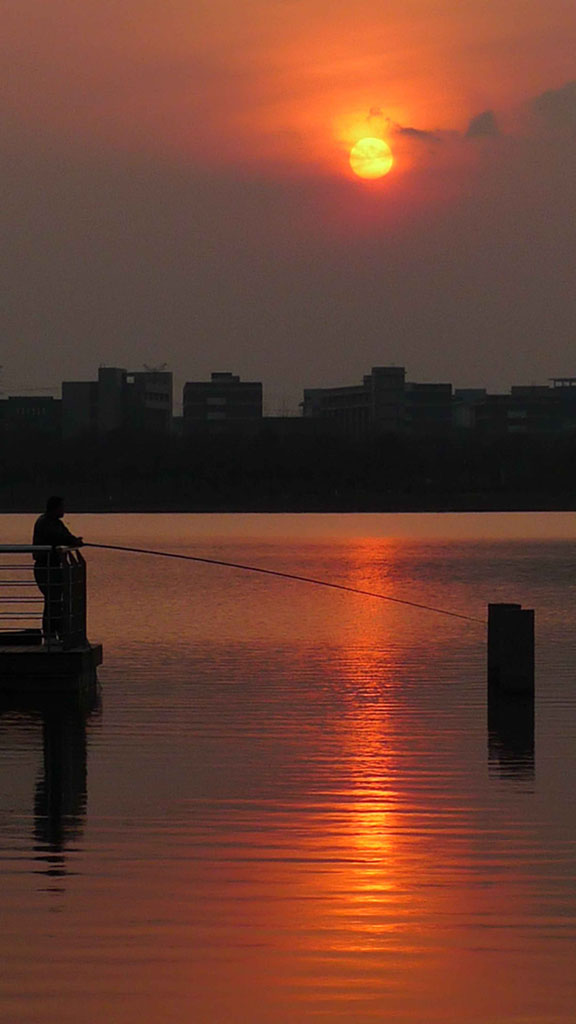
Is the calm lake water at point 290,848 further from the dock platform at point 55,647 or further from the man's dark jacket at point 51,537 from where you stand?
the man's dark jacket at point 51,537

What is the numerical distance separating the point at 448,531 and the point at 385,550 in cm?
4167

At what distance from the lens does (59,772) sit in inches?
519

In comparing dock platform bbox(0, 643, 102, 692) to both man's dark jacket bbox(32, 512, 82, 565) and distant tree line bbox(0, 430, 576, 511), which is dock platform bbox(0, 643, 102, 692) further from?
distant tree line bbox(0, 430, 576, 511)

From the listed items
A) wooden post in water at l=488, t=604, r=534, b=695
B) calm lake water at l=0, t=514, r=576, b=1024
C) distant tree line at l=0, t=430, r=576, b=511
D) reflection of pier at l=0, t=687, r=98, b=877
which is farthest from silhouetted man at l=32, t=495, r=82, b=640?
distant tree line at l=0, t=430, r=576, b=511

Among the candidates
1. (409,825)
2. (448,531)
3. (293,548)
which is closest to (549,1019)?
(409,825)

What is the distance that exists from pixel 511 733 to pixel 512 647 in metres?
2.92

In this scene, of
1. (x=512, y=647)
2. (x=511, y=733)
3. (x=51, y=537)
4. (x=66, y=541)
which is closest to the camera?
(x=511, y=733)

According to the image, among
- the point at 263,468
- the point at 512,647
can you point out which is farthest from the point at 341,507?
the point at 512,647

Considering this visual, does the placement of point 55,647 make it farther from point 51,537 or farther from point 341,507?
point 341,507

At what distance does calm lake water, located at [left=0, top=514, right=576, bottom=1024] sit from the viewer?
7395 mm

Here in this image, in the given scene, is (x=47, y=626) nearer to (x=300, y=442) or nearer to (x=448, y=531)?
(x=448, y=531)

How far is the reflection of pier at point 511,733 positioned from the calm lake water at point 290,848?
5 centimetres

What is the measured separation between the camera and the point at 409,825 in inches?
437

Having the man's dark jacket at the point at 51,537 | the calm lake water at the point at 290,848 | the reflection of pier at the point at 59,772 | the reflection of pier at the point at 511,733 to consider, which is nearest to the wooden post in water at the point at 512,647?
the reflection of pier at the point at 511,733
